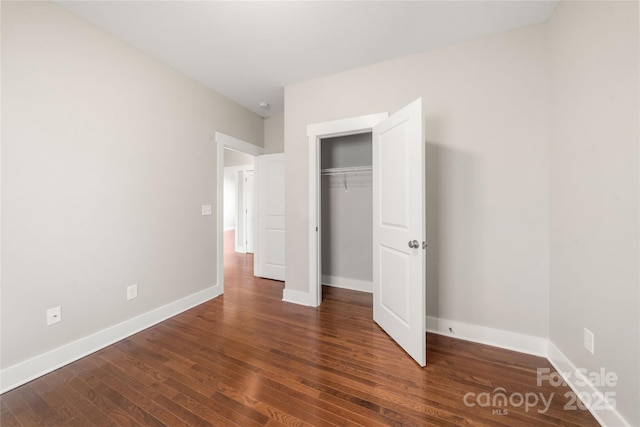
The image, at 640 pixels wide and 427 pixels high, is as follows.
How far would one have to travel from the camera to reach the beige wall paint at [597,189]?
A: 1.19 metres

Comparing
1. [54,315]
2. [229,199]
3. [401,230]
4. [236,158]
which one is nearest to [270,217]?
[401,230]

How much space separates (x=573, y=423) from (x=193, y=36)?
12.8 ft

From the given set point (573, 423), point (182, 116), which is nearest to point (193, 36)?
point (182, 116)

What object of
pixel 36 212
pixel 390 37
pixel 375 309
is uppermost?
pixel 390 37

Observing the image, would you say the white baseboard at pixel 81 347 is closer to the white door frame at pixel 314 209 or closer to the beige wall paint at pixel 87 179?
the beige wall paint at pixel 87 179

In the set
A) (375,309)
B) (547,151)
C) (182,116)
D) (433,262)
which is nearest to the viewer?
(547,151)

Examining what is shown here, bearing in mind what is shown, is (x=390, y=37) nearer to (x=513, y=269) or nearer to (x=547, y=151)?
(x=547, y=151)

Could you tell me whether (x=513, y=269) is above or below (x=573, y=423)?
above

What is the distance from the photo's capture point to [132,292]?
2.34 m

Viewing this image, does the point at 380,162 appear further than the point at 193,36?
Yes

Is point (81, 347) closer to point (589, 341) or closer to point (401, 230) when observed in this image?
point (401, 230)

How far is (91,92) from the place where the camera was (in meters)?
2.03

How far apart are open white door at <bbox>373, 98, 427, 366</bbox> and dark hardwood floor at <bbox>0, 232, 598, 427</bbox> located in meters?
0.21

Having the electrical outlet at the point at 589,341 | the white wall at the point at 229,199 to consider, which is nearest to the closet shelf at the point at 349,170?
the electrical outlet at the point at 589,341
